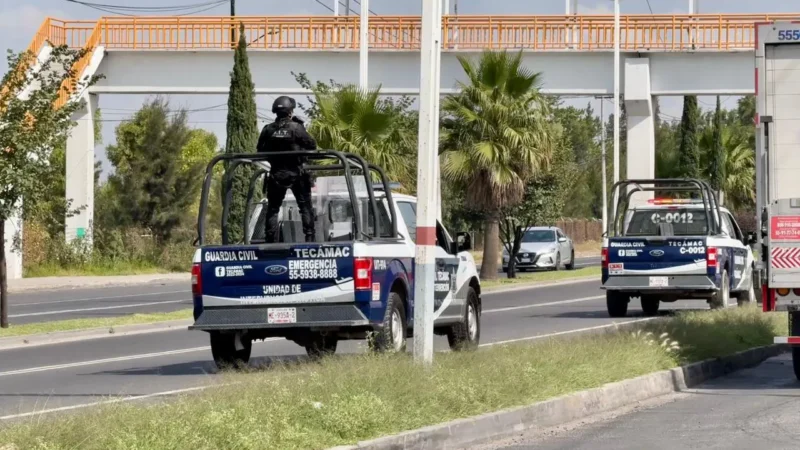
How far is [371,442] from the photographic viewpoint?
9258mm

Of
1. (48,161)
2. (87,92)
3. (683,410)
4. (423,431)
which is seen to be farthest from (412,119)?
(423,431)

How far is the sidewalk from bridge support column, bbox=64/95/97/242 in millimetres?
2811

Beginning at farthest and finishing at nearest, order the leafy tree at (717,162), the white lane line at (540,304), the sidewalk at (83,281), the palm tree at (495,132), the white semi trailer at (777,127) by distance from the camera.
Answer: the leafy tree at (717,162)
the sidewalk at (83,281)
the palm tree at (495,132)
the white lane line at (540,304)
the white semi trailer at (777,127)

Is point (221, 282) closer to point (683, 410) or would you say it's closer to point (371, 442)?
point (683, 410)

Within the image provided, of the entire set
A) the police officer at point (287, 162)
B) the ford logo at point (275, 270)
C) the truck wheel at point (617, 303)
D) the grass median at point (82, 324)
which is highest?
the police officer at point (287, 162)

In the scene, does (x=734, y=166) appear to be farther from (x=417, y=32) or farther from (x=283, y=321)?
(x=283, y=321)

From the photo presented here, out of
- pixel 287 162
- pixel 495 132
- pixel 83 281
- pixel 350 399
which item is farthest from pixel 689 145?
pixel 350 399

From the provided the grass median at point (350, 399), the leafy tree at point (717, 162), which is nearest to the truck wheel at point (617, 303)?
the grass median at point (350, 399)

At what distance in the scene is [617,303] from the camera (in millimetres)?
25688

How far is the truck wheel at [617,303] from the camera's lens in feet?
83.9

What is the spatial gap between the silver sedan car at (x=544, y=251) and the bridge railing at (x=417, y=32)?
327 inches

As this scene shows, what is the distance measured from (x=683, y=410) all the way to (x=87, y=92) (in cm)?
3478

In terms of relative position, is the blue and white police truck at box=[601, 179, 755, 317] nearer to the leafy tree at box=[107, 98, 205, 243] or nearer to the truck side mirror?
the truck side mirror

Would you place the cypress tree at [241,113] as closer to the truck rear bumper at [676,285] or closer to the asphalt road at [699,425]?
the truck rear bumper at [676,285]
